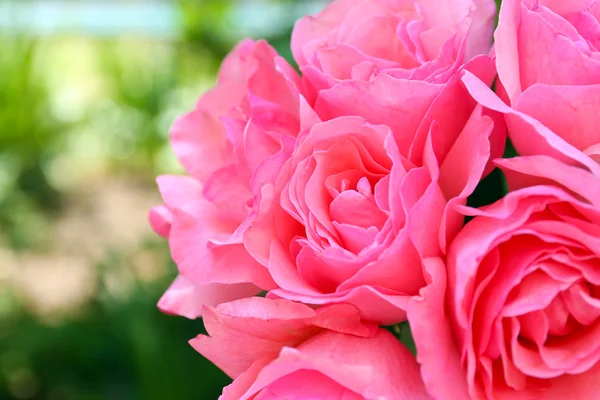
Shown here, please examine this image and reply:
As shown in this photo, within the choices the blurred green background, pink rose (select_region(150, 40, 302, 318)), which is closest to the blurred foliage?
the blurred green background

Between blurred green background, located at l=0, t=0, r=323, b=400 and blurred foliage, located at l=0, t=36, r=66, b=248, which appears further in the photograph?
blurred foliage, located at l=0, t=36, r=66, b=248

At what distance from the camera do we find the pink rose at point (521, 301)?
24 centimetres

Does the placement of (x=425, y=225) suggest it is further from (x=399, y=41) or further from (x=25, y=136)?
(x=25, y=136)

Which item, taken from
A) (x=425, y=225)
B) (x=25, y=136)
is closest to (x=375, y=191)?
(x=425, y=225)

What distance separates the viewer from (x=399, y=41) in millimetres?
323

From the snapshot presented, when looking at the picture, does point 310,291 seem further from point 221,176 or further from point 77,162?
point 77,162

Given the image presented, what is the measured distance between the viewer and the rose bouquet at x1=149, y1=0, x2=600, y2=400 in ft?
0.81

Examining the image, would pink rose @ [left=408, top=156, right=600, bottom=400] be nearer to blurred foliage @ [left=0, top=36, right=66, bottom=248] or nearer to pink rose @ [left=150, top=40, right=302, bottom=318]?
pink rose @ [left=150, top=40, right=302, bottom=318]

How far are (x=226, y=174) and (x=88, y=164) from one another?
205cm

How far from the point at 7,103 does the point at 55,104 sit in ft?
0.51

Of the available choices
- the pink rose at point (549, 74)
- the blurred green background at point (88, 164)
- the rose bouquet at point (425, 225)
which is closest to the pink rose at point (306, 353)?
the rose bouquet at point (425, 225)

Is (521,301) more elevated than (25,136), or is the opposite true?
(521,301)

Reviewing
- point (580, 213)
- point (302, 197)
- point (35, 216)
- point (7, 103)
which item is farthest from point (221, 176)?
point (7, 103)

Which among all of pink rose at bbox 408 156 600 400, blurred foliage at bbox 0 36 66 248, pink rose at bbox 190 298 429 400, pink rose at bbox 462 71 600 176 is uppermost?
pink rose at bbox 462 71 600 176
